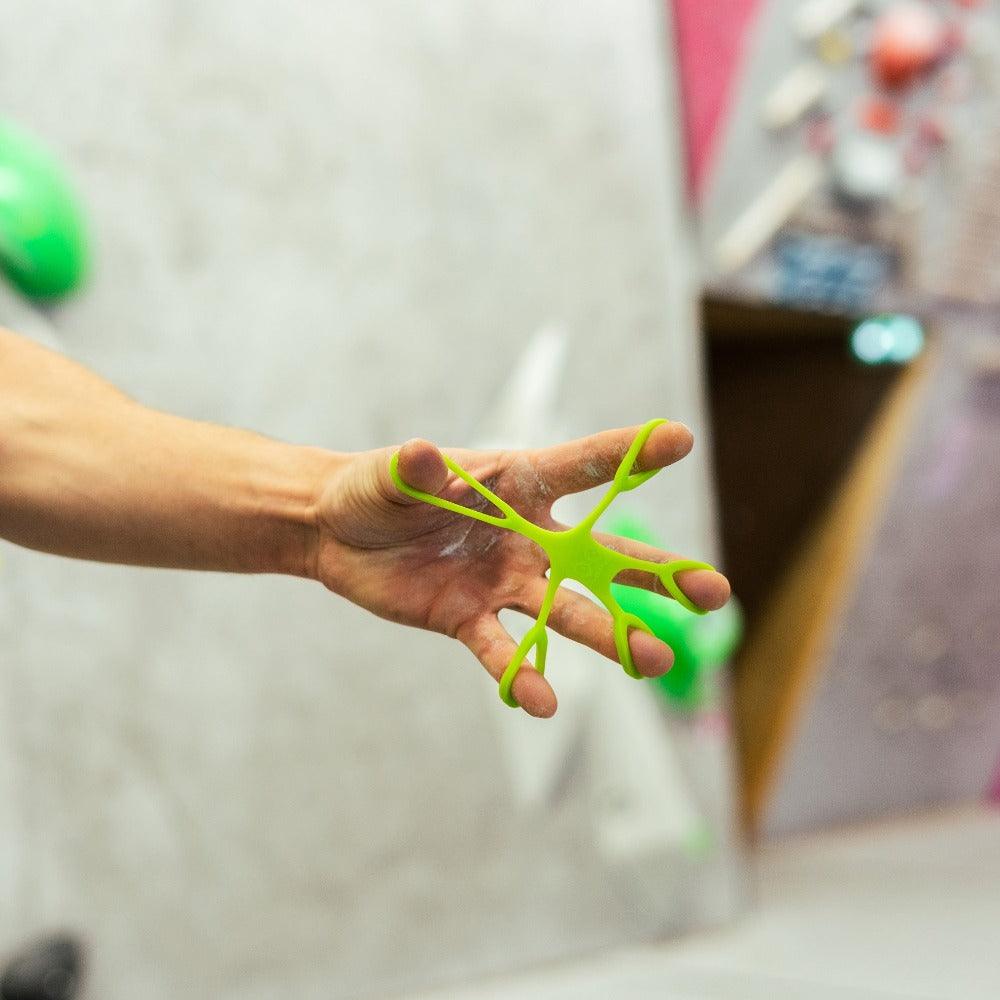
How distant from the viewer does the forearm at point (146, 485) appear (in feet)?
2.25

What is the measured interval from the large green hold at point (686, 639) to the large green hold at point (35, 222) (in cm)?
81

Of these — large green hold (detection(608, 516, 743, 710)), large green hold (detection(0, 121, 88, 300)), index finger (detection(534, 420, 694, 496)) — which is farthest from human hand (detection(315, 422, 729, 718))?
large green hold (detection(608, 516, 743, 710))

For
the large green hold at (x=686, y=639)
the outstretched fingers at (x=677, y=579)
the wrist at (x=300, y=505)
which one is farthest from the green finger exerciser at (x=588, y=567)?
the large green hold at (x=686, y=639)

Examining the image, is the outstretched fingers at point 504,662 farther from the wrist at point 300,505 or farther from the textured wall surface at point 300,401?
the textured wall surface at point 300,401

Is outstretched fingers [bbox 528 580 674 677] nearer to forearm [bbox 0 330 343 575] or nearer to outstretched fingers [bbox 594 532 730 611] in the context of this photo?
outstretched fingers [bbox 594 532 730 611]

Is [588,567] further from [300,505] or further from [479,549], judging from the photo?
[300,505]

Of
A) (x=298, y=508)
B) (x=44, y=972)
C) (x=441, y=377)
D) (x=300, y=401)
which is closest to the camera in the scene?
(x=298, y=508)

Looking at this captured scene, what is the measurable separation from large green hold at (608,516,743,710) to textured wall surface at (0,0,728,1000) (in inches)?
5.9

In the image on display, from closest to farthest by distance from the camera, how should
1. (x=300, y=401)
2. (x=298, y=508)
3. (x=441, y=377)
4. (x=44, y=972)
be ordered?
1. (x=298, y=508)
2. (x=44, y=972)
3. (x=300, y=401)
4. (x=441, y=377)

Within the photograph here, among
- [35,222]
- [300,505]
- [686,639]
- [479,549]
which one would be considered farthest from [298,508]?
[686,639]

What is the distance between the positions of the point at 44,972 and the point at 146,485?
725 millimetres

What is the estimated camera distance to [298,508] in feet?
2.22

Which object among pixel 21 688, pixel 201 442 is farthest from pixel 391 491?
pixel 21 688

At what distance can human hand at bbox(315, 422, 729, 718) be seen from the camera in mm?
593
